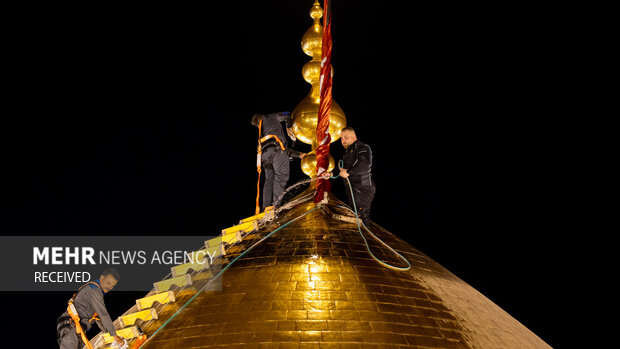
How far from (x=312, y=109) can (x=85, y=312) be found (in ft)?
16.5

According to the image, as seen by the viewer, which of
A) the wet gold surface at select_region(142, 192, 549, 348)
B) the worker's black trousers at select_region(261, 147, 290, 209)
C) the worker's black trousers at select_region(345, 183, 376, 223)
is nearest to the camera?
the wet gold surface at select_region(142, 192, 549, 348)

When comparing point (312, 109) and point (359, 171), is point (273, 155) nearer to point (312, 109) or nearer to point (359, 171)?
point (312, 109)

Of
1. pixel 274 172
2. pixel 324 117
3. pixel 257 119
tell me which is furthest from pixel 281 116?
pixel 324 117

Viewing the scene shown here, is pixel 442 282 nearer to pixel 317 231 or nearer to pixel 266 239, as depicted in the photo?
pixel 317 231

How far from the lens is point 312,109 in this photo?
9438 millimetres

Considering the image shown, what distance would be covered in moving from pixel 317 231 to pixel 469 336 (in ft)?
6.99

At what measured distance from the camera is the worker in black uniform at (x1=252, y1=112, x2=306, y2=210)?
352 inches

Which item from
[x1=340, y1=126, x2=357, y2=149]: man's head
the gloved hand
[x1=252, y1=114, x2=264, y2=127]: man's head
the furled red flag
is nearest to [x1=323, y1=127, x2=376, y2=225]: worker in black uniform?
[x1=340, y1=126, x2=357, y2=149]: man's head

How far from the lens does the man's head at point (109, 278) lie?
6.12 m

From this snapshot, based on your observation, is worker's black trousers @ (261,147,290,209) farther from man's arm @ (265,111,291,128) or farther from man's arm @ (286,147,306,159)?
man's arm @ (265,111,291,128)

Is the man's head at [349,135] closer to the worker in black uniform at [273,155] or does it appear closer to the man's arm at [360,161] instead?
the man's arm at [360,161]

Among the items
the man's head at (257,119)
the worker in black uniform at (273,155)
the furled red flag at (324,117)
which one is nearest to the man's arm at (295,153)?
the worker in black uniform at (273,155)

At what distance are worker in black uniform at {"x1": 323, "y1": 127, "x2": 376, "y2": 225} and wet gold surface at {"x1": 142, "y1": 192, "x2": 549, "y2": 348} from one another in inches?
23.3

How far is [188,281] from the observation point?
6098 mm
